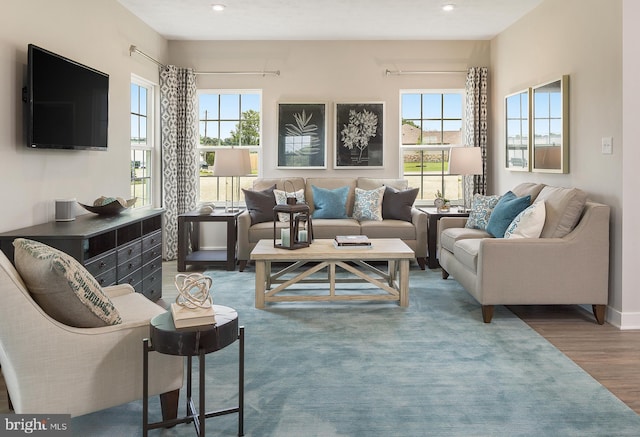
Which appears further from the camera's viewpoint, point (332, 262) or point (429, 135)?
point (429, 135)

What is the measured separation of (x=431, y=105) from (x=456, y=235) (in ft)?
8.22

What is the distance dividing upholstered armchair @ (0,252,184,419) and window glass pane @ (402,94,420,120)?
5270mm

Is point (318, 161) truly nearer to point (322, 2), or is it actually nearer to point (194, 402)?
point (322, 2)

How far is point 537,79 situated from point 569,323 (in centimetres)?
249

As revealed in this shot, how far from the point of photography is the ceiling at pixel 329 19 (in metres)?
5.22

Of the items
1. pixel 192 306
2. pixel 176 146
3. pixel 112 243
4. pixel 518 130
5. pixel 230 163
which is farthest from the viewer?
pixel 176 146

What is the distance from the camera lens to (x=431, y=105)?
22.7ft

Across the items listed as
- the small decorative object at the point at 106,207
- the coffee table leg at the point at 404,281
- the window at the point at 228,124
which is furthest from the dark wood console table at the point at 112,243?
the window at the point at 228,124

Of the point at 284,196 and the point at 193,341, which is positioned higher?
the point at 284,196

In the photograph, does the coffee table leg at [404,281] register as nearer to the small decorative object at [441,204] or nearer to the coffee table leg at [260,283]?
the coffee table leg at [260,283]

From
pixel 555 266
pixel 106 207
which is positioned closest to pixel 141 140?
pixel 106 207

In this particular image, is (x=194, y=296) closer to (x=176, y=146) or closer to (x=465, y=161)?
(x=465, y=161)

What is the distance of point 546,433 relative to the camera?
2275 mm

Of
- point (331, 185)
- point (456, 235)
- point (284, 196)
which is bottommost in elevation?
point (456, 235)
